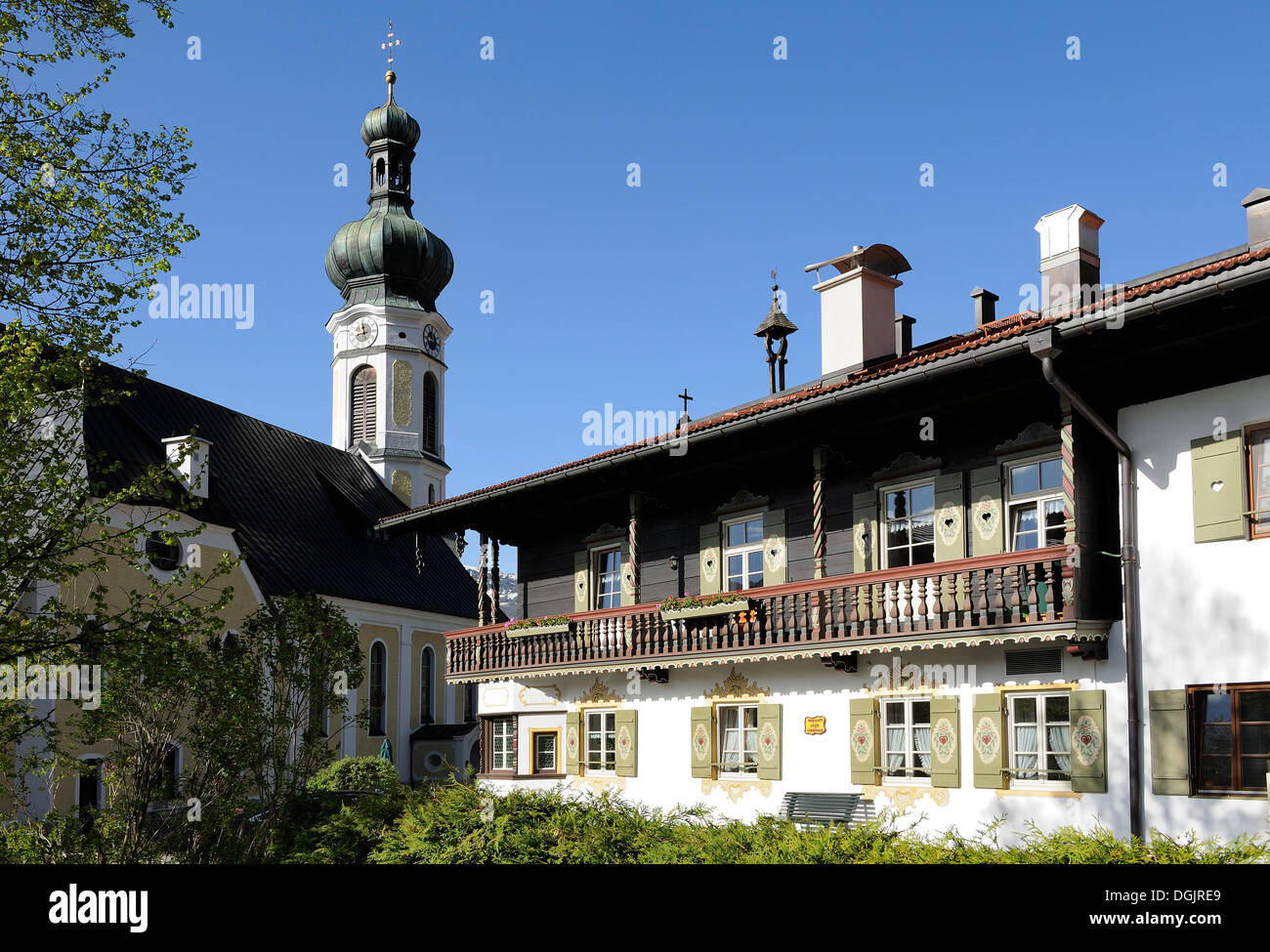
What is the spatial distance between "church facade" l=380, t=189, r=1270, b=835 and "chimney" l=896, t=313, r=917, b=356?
0.15ft

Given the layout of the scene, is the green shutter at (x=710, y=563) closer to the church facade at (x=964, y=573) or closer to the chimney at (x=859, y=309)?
the church facade at (x=964, y=573)

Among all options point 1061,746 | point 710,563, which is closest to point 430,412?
point 710,563

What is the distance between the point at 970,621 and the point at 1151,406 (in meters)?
3.19

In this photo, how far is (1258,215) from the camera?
53.9ft

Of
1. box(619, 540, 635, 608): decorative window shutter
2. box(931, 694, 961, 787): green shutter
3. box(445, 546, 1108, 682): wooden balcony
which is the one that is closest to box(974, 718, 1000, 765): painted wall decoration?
box(931, 694, 961, 787): green shutter

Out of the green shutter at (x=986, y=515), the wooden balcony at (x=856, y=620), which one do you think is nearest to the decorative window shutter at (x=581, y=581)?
the wooden balcony at (x=856, y=620)

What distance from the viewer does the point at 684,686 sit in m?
19.8

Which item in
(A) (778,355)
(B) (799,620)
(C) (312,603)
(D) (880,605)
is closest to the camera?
(D) (880,605)

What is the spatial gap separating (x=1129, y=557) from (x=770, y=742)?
6237 mm

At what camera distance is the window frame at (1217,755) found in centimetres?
1260

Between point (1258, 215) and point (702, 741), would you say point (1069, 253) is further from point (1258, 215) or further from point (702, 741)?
point (702, 741)

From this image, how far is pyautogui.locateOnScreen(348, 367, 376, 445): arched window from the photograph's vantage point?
179ft
